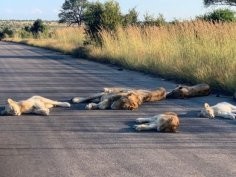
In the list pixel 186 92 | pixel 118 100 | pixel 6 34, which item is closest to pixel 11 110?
pixel 118 100

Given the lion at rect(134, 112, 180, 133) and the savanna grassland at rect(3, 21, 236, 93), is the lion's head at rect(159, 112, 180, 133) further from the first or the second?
the savanna grassland at rect(3, 21, 236, 93)

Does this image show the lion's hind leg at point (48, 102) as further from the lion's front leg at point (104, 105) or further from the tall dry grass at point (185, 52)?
the tall dry grass at point (185, 52)

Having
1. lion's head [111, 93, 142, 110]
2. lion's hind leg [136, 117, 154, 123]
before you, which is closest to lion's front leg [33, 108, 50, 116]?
lion's head [111, 93, 142, 110]

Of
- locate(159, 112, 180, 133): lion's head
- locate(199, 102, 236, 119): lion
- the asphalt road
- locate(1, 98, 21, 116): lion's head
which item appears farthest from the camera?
locate(1, 98, 21, 116): lion's head

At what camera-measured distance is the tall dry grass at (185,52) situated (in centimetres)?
1438

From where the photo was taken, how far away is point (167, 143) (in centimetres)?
765

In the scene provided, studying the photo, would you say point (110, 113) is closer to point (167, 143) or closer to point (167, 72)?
point (167, 143)

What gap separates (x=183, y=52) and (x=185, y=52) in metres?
0.12

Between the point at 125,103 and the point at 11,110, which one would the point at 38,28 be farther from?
the point at 11,110

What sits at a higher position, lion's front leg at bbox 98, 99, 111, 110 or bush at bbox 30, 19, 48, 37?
lion's front leg at bbox 98, 99, 111, 110

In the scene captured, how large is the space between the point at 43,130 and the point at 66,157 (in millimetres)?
1765

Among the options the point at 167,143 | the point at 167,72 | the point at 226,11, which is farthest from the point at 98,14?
the point at 167,143

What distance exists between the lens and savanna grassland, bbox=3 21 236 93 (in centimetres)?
1441

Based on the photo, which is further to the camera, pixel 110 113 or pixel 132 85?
pixel 132 85
